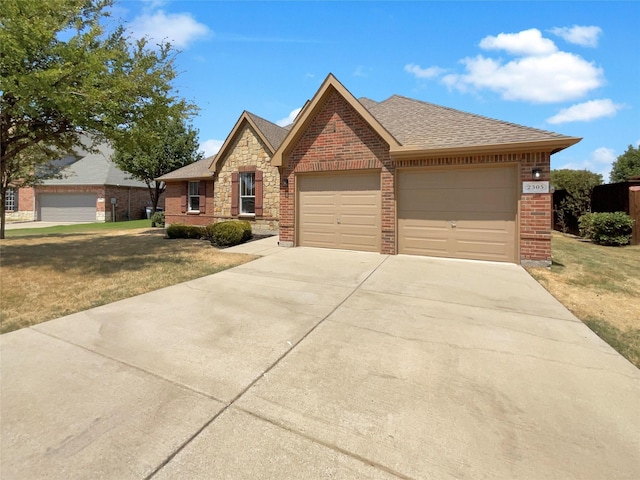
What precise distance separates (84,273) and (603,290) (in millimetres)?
10972

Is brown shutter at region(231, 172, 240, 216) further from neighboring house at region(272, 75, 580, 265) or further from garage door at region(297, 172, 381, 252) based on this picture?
garage door at region(297, 172, 381, 252)

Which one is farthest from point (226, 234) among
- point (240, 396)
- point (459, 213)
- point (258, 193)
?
point (240, 396)

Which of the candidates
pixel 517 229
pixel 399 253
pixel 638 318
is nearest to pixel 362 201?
pixel 399 253

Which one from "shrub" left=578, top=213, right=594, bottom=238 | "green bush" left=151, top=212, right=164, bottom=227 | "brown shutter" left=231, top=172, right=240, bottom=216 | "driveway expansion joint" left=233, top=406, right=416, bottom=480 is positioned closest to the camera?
"driveway expansion joint" left=233, top=406, right=416, bottom=480

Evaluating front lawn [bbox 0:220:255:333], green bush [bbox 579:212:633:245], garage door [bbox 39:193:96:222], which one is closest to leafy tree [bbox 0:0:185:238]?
front lawn [bbox 0:220:255:333]

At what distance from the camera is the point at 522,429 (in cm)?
227

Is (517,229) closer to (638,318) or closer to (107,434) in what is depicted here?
(638,318)

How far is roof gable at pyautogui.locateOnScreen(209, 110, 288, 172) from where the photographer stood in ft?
49.8

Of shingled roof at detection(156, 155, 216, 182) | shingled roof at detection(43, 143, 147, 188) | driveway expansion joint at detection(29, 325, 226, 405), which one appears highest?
shingled roof at detection(43, 143, 147, 188)

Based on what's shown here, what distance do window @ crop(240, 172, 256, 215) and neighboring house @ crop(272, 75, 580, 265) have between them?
17.5 feet

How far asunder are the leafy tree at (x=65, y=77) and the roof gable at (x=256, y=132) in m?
5.12

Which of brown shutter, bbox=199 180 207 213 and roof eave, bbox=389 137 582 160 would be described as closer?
roof eave, bbox=389 137 582 160

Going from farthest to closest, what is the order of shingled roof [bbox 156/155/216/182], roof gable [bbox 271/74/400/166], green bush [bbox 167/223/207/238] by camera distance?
shingled roof [bbox 156/155/216/182] → green bush [bbox 167/223/207/238] → roof gable [bbox 271/74/400/166]

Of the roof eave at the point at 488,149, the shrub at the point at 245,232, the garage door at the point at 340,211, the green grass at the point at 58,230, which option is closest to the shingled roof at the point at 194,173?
the green grass at the point at 58,230
